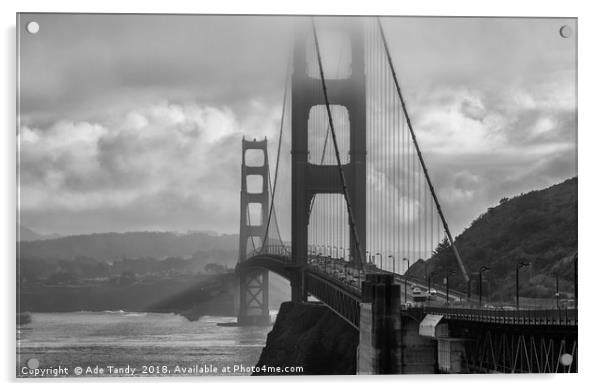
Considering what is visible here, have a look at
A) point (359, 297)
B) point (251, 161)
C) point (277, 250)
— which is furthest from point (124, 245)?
point (277, 250)

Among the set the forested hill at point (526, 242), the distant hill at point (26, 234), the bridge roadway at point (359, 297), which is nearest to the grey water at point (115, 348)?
the distant hill at point (26, 234)

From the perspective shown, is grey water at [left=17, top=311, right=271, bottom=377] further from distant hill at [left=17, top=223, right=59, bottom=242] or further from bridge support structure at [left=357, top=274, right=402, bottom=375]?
bridge support structure at [left=357, top=274, right=402, bottom=375]

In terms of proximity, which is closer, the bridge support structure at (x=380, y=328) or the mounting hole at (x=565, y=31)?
the mounting hole at (x=565, y=31)

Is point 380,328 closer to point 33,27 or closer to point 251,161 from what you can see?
point 251,161

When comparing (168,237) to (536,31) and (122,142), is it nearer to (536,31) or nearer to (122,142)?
(122,142)

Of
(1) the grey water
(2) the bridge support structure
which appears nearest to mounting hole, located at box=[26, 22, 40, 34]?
(1) the grey water

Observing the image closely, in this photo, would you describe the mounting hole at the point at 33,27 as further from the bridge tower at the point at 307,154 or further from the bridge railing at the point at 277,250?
the bridge railing at the point at 277,250

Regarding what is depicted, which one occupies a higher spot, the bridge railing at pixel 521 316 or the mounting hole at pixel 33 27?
the mounting hole at pixel 33 27
